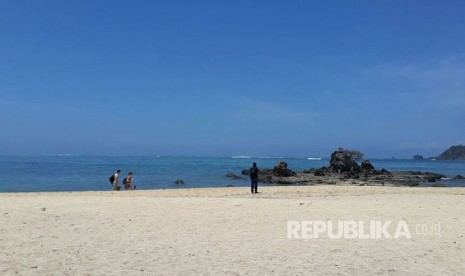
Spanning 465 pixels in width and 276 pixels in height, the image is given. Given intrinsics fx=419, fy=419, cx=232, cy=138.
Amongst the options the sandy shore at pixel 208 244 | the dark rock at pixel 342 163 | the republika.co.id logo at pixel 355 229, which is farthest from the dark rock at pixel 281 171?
the republika.co.id logo at pixel 355 229

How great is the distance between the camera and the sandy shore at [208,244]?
8445 millimetres

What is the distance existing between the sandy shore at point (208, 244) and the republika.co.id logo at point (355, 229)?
22 cm

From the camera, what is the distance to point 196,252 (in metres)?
9.70

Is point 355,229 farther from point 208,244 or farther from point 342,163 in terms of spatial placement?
point 342,163

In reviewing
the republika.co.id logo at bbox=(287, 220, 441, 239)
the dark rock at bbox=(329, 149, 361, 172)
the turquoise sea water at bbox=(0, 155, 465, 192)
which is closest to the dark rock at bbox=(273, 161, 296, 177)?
the turquoise sea water at bbox=(0, 155, 465, 192)

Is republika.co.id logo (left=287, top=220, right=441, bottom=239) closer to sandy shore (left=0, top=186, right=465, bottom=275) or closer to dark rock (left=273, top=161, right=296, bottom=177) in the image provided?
sandy shore (left=0, top=186, right=465, bottom=275)

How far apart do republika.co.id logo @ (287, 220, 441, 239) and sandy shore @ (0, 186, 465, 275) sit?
22 centimetres

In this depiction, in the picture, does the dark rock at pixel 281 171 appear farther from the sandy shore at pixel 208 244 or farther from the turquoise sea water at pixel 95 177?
the sandy shore at pixel 208 244

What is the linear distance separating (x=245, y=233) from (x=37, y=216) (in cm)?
736

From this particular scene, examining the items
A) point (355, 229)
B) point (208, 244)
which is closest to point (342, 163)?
point (355, 229)

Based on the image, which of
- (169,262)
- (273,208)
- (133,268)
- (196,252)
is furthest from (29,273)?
(273,208)

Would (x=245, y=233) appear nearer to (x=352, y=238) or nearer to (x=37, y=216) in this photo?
(x=352, y=238)

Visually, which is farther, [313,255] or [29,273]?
[313,255]

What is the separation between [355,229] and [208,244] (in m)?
4.87
